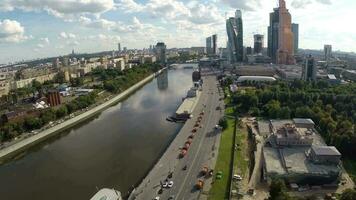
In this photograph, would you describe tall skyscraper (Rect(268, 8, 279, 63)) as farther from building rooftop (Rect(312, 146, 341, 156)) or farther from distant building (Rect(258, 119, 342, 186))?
building rooftop (Rect(312, 146, 341, 156))

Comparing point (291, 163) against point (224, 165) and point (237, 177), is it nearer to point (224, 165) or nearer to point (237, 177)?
point (237, 177)

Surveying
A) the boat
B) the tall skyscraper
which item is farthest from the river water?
the tall skyscraper

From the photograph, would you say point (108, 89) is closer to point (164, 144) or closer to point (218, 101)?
point (218, 101)

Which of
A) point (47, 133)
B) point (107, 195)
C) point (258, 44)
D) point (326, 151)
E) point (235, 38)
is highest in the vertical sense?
point (235, 38)

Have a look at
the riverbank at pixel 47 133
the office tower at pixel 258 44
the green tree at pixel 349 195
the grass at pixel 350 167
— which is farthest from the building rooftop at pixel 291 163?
the office tower at pixel 258 44

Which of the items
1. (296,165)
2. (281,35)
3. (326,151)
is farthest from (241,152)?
(281,35)

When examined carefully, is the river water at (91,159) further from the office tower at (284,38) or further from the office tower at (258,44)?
the office tower at (258,44)
